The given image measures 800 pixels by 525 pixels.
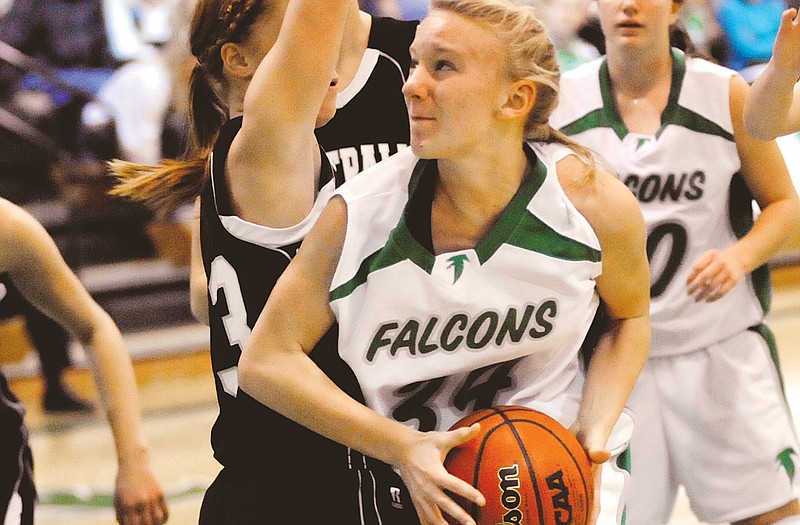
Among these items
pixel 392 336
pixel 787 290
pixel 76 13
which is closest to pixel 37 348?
pixel 76 13

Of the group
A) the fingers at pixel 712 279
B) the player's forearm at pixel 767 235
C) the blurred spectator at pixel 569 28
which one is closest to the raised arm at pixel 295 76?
the fingers at pixel 712 279

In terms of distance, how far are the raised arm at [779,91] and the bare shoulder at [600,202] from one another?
0.45 meters

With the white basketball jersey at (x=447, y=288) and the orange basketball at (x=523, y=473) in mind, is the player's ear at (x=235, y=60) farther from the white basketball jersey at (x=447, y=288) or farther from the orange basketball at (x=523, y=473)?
the orange basketball at (x=523, y=473)

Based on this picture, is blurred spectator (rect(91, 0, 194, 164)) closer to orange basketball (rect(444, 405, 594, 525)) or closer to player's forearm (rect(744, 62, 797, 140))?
player's forearm (rect(744, 62, 797, 140))

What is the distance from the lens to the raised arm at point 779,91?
2.31 metres

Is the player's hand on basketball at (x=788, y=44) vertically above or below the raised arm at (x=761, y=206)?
above

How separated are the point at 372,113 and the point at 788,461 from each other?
1588mm

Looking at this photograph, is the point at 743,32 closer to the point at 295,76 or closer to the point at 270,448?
the point at 270,448

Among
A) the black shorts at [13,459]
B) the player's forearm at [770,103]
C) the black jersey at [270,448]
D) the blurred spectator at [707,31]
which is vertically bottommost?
the blurred spectator at [707,31]

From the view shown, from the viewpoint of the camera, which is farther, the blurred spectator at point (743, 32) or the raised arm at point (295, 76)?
the blurred spectator at point (743, 32)

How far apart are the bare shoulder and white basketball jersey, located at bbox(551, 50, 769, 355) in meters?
1.04

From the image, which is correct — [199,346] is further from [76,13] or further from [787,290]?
[787,290]

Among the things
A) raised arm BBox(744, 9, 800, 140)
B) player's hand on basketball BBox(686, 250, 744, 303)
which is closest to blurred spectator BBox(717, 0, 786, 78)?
player's hand on basketball BBox(686, 250, 744, 303)

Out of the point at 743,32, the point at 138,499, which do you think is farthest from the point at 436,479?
the point at 743,32
